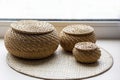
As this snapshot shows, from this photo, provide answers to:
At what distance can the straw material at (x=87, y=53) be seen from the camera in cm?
64

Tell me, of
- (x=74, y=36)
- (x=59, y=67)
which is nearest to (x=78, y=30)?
(x=74, y=36)

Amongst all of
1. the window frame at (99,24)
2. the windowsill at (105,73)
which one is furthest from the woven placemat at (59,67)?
the window frame at (99,24)

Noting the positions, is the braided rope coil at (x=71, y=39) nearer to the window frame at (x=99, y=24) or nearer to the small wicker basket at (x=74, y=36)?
the small wicker basket at (x=74, y=36)

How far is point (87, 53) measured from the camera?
64 centimetres

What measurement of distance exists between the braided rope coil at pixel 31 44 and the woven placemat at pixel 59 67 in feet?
0.08

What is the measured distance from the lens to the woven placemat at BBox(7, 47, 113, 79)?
612 mm

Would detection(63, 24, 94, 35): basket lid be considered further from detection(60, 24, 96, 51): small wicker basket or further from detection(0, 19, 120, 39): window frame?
detection(0, 19, 120, 39): window frame

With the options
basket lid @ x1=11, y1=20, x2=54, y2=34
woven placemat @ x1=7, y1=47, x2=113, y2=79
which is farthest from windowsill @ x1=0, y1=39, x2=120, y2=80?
basket lid @ x1=11, y1=20, x2=54, y2=34

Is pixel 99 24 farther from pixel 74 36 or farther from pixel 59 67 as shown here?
pixel 59 67

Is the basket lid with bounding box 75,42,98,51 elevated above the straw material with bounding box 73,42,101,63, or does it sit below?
above

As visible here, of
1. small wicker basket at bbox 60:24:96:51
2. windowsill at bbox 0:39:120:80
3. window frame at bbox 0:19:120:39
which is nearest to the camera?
windowsill at bbox 0:39:120:80
